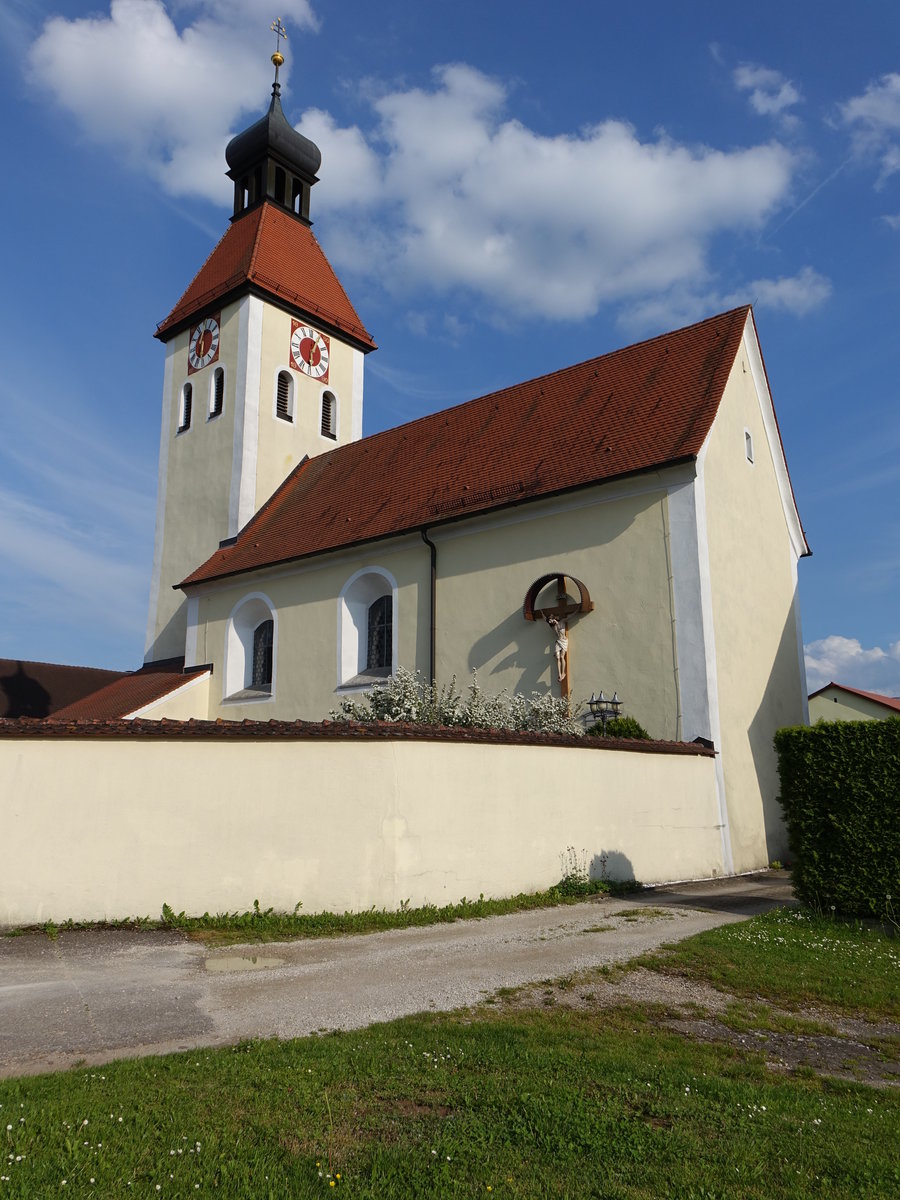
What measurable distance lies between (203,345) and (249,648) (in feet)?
33.7

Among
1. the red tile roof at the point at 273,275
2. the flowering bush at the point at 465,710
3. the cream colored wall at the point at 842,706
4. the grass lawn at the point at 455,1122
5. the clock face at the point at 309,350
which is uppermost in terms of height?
the red tile roof at the point at 273,275

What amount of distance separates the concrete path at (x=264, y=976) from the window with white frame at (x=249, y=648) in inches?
520

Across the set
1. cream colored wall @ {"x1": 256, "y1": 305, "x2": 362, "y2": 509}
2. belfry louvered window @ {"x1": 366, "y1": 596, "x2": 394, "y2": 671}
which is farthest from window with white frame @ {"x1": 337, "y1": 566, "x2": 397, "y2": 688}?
cream colored wall @ {"x1": 256, "y1": 305, "x2": 362, "y2": 509}

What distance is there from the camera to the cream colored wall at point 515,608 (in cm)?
1435

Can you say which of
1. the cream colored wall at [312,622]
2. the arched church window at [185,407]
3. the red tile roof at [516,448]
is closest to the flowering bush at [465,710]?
the cream colored wall at [312,622]

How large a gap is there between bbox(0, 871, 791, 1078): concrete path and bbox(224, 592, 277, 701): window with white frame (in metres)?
13.2

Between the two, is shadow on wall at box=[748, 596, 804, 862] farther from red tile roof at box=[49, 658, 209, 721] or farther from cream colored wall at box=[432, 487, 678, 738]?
red tile roof at box=[49, 658, 209, 721]

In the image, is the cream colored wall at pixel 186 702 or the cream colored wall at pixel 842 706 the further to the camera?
the cream colored wall at pixel 842 706

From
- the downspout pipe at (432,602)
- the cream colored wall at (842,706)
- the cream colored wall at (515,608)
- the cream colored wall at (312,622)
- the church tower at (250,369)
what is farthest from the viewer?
the cream colored wall at (842,706)

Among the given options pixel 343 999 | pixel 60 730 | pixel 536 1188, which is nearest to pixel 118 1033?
pixel 343 999

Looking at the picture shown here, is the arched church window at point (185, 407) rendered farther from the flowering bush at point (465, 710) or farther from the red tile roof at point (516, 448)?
the flowering bush at point (465, 710)

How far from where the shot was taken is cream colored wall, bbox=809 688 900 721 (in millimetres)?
28797

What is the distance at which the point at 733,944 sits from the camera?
25.2ft

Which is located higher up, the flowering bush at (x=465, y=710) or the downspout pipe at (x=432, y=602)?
the downspout pipe at (x=432, y=602)
